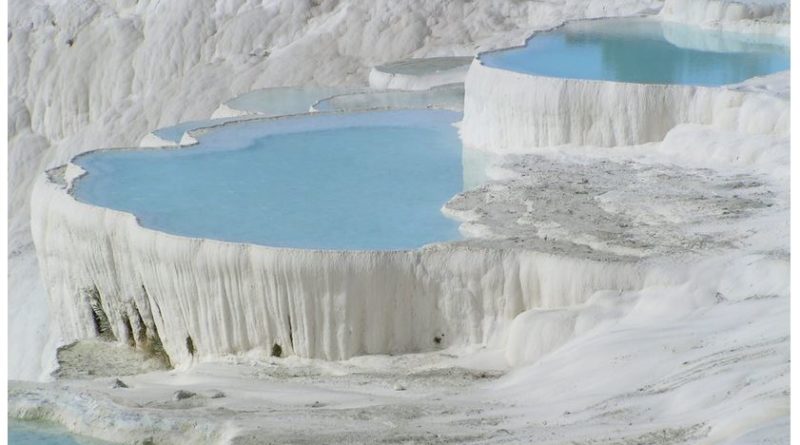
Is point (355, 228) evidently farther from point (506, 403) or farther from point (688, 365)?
point (688, 365)

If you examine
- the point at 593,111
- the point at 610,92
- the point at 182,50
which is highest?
the point at 610,92

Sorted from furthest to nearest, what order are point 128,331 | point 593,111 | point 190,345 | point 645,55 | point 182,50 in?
point 182,50 < point 645,55 < point 593,111 < point 128,331 < point 190,345

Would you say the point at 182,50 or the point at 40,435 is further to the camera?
the point at 182,50

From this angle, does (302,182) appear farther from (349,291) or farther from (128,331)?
(349,291)

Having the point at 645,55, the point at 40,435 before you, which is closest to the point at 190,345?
the point at 40,435

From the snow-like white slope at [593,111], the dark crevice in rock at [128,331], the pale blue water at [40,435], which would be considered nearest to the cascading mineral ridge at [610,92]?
the snow-like white slope at [593,111]

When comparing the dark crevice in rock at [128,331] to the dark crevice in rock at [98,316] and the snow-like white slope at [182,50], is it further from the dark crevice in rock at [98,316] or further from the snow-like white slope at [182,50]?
the snow-like white slope at [182,50]

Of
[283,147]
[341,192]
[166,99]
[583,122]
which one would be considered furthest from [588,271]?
[166,99]

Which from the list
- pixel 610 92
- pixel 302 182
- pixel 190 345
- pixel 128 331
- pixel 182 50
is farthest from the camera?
pixel 182 50
